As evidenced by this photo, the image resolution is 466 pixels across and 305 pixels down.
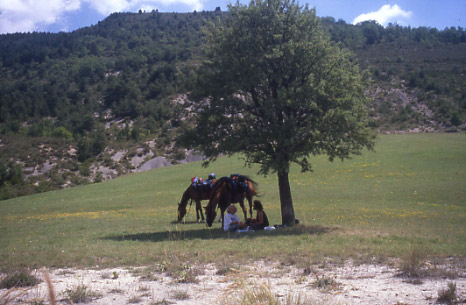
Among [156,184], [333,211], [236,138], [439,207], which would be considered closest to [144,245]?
[236,138]

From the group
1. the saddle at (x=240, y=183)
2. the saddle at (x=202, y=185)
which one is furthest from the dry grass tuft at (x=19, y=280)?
the saddle at (x=202, y=185)

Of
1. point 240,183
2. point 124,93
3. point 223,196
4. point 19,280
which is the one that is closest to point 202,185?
point 240,183

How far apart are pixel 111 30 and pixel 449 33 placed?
13642cm

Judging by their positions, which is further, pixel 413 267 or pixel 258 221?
pixel 258 221

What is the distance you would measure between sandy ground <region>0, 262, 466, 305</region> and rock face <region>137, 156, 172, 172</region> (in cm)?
5772

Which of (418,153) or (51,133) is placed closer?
(418,153)

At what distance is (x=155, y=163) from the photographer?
2574 inches

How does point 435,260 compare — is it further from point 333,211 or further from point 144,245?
point 333,211

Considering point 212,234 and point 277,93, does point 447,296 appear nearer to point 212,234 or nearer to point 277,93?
point 212,234

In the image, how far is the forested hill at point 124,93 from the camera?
2571 inches

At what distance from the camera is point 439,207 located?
21891 mm

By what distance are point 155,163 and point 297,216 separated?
48.5 meters

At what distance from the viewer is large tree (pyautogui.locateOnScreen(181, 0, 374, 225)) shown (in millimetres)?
14461

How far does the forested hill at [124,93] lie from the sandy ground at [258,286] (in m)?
10.3
